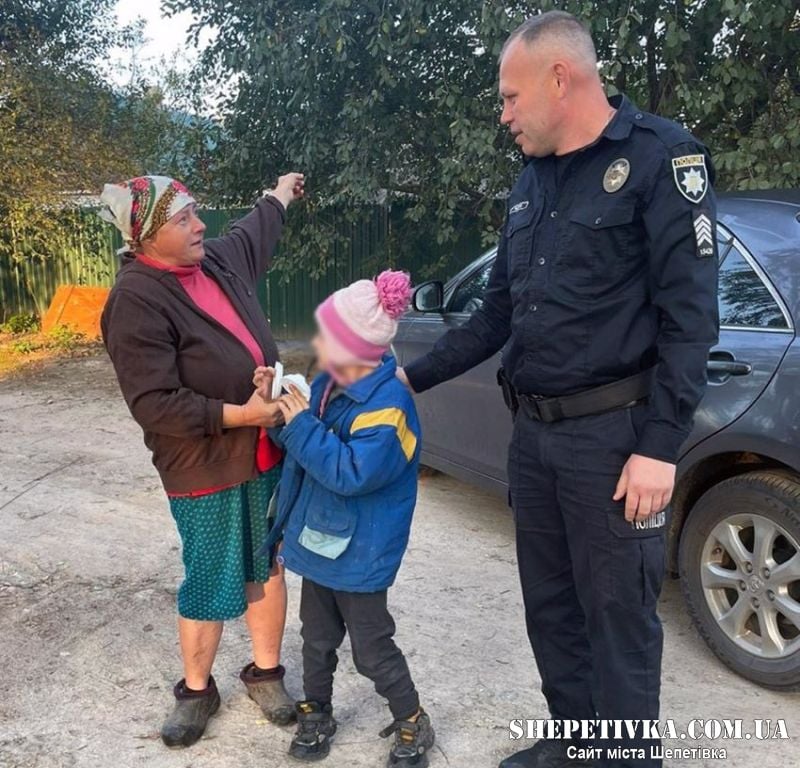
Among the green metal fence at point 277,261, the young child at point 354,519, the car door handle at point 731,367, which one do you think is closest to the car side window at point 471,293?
the green metal fence at point 277,261

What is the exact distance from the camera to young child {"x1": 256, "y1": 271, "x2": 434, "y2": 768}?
2.11 meters

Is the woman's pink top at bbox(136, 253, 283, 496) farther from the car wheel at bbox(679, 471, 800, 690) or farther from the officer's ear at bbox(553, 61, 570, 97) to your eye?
the car wheel at bbox(679, 471, 800, 690)

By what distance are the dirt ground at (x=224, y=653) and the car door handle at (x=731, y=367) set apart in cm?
113

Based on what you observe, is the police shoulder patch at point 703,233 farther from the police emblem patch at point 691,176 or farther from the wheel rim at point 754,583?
the wheel rim at point 754,583

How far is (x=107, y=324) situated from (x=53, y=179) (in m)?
8.19

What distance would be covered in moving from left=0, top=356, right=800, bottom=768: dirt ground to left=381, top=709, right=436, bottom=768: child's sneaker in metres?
0.10

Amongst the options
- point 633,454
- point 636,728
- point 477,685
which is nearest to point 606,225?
point 633,454

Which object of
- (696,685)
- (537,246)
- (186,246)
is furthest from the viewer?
(696,685)

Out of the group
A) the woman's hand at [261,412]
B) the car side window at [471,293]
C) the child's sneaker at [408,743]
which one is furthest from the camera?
the car side window at [471,293]

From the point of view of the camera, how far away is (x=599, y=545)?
214 cm

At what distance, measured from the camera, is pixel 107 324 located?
237 cm

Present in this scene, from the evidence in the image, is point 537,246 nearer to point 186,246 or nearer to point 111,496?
point 186,246

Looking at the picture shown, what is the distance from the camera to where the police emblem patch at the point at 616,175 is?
6.61ft

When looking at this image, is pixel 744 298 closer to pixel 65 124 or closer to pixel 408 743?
pixel 408 743
